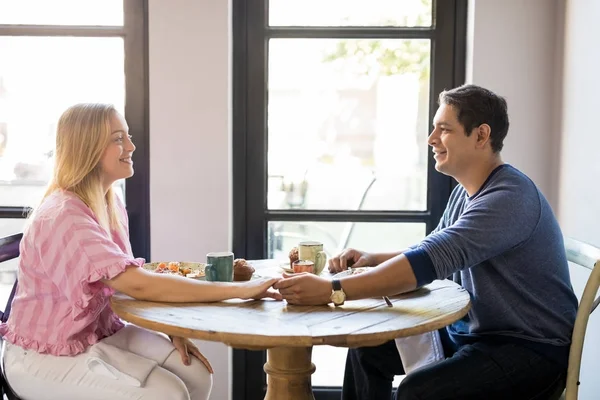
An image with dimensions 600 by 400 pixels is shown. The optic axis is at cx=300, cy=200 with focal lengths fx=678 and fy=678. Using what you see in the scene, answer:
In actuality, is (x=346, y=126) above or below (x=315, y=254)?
above

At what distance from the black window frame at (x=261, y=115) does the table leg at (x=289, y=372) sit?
3.15 feet

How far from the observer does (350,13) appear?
2822 mm

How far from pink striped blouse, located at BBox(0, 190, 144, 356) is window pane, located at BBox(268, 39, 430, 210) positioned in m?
1.09

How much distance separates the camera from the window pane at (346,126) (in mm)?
2855

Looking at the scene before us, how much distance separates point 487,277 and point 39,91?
202 centimetres

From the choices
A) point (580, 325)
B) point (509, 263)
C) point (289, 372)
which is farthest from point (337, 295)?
point (580, 325)

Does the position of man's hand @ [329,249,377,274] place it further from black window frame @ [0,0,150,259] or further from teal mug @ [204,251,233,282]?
black window frame @ [0,0,150,259]

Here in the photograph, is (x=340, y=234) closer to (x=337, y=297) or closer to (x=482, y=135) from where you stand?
(x=482, y=135)

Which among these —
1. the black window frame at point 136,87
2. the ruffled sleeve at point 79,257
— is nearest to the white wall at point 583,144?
the ruffled sleeve at point 79,257

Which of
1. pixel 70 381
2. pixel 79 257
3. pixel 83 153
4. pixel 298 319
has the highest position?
pixel 83 153

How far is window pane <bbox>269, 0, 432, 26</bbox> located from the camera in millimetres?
2812

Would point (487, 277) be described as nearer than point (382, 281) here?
No

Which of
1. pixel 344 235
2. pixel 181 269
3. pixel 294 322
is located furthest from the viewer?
pixel 344 235

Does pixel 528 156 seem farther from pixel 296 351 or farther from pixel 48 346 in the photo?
pixel 48 346
